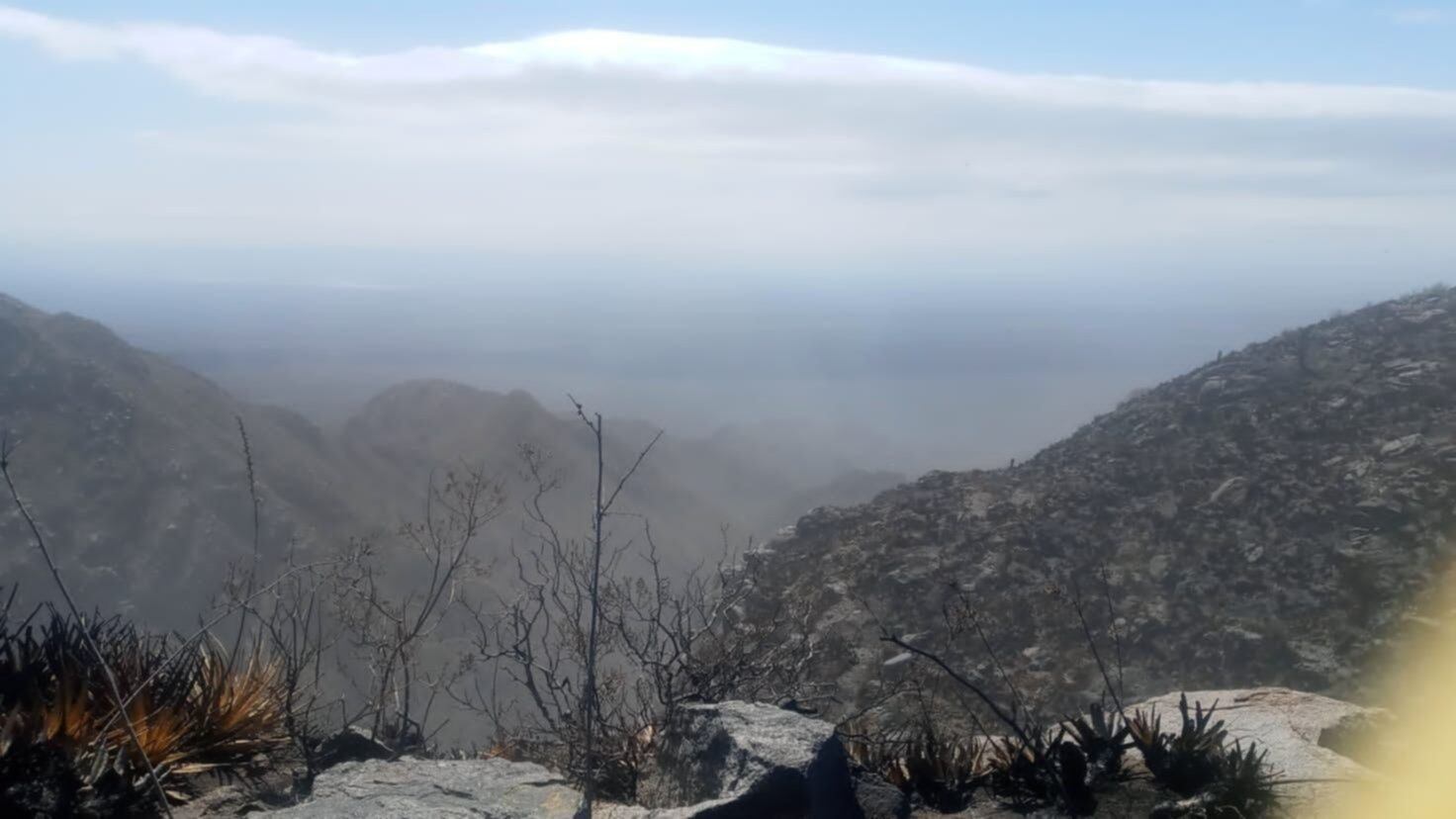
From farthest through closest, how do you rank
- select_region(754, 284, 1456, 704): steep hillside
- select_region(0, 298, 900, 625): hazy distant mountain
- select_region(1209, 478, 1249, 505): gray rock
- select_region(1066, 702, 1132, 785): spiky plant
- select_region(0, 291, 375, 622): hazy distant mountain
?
select_region(0, 298, 900, 625): hazy distant mountain
select_region(0, 291, 375, 622): hazy distant mountain
select_region(1209, 478, 1249, 505): gray rock
select_region(754, 284, 1456, 704): steep hillside
select_region(1066, 702, 1132, 785): spiky plant

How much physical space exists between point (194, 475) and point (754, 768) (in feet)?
97.6

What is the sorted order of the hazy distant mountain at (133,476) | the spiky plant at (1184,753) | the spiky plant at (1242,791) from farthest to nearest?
the hazy distant mountain at (133,476) → the spiky plant at (1184,753) → the spiky plant at (1242,791)

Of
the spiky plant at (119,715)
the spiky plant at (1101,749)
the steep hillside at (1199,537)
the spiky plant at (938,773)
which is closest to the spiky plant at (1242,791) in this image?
the spiky plant at (1101,749)

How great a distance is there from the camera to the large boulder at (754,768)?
386 centimetres

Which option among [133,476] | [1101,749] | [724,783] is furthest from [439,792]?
[133,476]

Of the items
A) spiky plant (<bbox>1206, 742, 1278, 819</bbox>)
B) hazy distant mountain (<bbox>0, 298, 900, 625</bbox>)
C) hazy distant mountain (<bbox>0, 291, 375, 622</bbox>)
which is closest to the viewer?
spiky plant (<bbox>1206, 742, 1278, 819</bbox>)

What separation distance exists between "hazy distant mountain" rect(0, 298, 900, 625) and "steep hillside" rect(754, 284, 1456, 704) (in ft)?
23.9

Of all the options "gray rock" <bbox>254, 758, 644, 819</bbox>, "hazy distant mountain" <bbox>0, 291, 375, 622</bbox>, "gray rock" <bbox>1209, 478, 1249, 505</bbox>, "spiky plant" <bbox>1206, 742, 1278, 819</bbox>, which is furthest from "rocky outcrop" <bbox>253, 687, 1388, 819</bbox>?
"hazy distant mountain" <bbox>0, 291, 375, 622</bbox>

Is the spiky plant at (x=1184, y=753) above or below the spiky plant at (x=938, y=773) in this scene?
above

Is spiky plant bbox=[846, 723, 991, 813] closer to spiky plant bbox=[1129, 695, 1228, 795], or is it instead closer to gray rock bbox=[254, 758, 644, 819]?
spiky plant bbox=[1129, 695, 1228, 795]

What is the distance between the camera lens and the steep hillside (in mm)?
10984

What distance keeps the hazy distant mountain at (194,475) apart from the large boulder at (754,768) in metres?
16.9

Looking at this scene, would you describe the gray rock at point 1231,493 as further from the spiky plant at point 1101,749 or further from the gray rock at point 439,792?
the gray rock at point 439,792

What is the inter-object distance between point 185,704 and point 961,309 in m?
177
